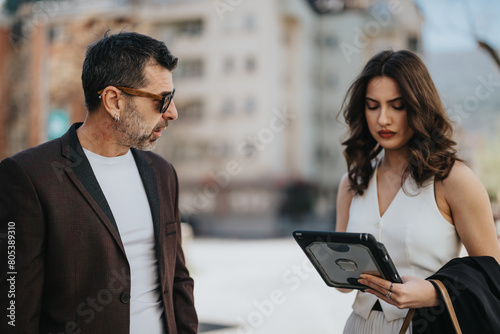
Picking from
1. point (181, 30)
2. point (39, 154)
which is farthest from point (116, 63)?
point (181, 30)

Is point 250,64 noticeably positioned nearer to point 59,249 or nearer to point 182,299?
point 182,299

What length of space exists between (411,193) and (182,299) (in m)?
1.11

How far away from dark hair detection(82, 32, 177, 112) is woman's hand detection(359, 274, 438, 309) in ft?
3.92

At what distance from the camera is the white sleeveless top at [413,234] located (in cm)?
208

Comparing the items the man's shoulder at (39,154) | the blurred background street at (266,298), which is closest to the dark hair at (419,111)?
the man's shoulder at (39,154)

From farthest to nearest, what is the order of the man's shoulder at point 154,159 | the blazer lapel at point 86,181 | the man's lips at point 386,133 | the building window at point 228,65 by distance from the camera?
the building window at point 228,65 < the man's shoulder at point 154,159 < the man's lips at point 386,133 < the blazer lapel at point 86,181

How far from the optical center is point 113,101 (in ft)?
6.97

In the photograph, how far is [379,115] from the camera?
221 centimetres

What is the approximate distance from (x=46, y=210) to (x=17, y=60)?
79.2 ft

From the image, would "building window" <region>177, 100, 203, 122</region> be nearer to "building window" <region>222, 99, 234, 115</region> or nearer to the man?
"building window" <region>222, 99, 234, 115</region>

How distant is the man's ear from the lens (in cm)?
210

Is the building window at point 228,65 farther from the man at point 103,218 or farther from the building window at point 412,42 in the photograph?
the man at point 103,218

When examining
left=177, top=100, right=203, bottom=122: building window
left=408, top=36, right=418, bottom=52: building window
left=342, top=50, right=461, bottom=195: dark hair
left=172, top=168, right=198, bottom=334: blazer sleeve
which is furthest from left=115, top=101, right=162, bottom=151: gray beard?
left=408, top=36, right=418, bottom=52: building window

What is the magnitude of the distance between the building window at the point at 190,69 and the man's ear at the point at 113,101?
3001 cm
